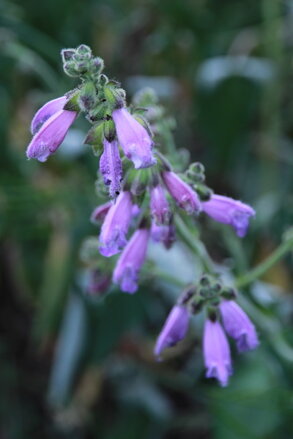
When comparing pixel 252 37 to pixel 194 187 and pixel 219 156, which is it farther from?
pixel 194 187

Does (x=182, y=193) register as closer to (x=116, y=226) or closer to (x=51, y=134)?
(x=116, y=226)

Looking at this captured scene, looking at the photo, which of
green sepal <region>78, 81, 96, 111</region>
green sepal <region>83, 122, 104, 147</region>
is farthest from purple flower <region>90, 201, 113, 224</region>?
green sepal <region>78, 81, 96, 111</region>

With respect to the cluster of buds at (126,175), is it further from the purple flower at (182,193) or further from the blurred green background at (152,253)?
the blurred green background at (152,253)

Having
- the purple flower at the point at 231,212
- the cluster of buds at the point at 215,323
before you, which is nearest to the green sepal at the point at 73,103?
the purple flower at the point at 231,212

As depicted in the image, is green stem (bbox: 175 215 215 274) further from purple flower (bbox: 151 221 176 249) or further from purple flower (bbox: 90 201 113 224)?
purple flower (bbox: 90 201 113 224)

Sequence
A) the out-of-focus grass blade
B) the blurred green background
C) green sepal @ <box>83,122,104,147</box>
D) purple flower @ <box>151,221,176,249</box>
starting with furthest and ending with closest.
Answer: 1. the out-of-focus grass blade
2. the blurred green background
3. purple flower @ <box>151,221,176,249</box>
4. green sepal @ <box>83,122,104,147</box>

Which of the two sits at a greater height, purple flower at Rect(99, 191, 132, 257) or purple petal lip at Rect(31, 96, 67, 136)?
purple petal lip at Rect(31, 96, 67, 136)

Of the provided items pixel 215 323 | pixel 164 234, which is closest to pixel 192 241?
pixel 164 234
